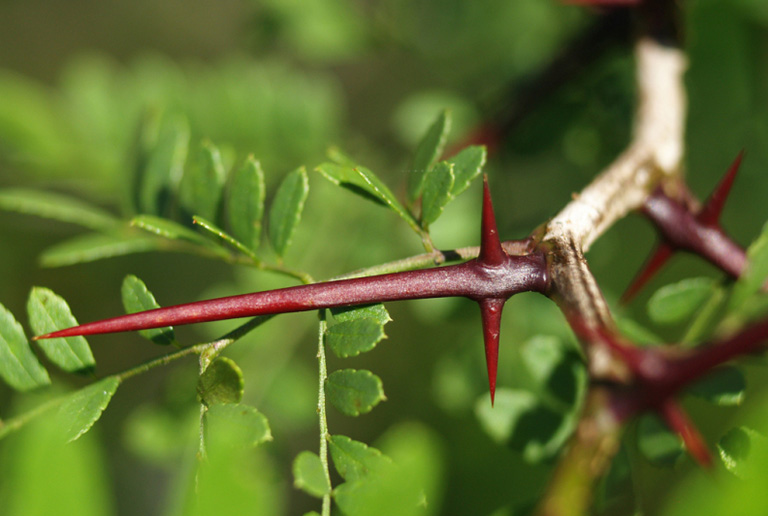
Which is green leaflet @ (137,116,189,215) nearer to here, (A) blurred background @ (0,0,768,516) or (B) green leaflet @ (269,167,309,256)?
(A) blurred background @ (0,0,768,516)

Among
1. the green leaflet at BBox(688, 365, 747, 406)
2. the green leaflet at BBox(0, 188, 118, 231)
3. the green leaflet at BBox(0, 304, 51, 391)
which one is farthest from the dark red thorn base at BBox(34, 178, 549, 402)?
the green leaflet at BBox(0, 188, 118, 231)

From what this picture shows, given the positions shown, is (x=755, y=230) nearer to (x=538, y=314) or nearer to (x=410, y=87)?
(x=538, y=314)

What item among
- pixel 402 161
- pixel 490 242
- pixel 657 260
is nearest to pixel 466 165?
pixel 490 242

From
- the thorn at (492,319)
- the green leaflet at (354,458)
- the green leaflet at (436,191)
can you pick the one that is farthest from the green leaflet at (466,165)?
the green leaflet at (354,458)

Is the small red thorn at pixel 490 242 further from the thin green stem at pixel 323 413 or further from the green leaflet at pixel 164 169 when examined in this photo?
the green leaflet at pixel 164 169

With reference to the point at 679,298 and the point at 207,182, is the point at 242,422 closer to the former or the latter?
the point at 207,182
